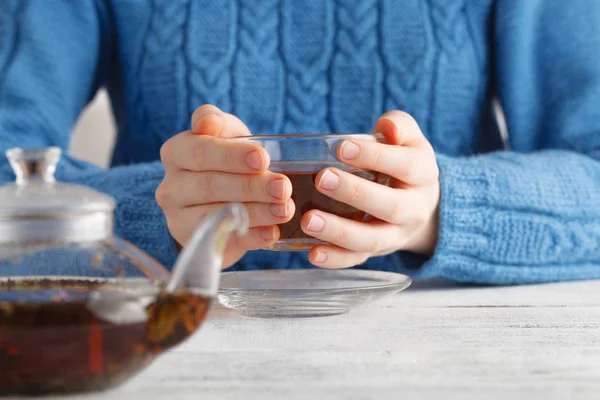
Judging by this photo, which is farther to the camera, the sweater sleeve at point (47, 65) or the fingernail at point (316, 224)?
the sweater sleeve at point (47, 65)

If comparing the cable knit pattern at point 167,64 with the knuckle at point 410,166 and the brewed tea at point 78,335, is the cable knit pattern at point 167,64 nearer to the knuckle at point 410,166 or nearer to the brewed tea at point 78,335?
the knuckle at point 410,166

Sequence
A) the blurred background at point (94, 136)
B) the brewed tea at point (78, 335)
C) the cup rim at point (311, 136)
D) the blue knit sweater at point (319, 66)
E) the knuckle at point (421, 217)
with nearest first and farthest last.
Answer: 1. the brewed tea at point (78, 335)
2. the cup rim at point (311, 136)
3. the knuckle at point (421, 217)
4. the blue knit sweater at point (319, 66)
5. the blurred background at point (94, 136)

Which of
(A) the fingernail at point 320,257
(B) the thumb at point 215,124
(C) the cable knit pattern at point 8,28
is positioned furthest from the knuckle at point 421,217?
(C) the cable knit pattern at point 8,28

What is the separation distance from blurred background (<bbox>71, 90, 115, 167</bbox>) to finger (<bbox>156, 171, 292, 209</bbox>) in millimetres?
1358

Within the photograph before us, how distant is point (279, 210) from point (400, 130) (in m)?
0.15

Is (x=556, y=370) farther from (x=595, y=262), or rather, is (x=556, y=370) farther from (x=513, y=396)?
(x=595, y=262)

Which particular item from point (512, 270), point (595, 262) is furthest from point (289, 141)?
point (595, 262)

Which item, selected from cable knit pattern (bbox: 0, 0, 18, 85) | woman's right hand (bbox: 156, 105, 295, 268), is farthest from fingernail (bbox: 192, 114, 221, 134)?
cable knit pattern (bbox: 0, 0, 18, 85)

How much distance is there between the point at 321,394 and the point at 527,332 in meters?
0.22

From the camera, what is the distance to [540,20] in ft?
3.40

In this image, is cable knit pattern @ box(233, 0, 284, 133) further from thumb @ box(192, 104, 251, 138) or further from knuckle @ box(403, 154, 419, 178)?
knuckle @ box(403, 154, 419, 178)

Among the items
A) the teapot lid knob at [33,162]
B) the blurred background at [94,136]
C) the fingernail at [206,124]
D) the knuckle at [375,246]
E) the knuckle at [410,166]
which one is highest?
the teapot lid knob at [33,162]

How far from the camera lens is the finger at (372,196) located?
0.55m

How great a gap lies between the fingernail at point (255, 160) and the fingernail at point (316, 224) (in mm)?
64
